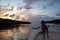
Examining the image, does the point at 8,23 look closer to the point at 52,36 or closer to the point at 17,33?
the point at 17,33

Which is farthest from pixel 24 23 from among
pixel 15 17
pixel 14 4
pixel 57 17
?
pixel 57 17

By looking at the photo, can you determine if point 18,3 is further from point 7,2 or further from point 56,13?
point 56,13

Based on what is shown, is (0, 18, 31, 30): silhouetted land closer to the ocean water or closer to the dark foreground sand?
the ocean water

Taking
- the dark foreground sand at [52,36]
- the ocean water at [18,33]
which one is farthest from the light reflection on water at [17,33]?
the dark foreground sand at [52,36]

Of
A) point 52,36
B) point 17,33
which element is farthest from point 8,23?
point 52,36

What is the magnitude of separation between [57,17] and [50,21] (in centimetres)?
13

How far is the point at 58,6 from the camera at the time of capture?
2889 millimetres

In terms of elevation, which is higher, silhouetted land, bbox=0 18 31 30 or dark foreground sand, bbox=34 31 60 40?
silhouetted land, bbox=0 18 31 30

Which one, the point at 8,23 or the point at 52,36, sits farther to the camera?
the point at 8,23

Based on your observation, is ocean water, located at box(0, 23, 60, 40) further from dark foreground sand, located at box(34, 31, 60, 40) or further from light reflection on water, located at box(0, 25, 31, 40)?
dark foreground sand, located at box(34, 31, 60, 40)

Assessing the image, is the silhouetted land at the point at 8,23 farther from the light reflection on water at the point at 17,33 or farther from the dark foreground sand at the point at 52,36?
the dark foreground sand at the point at 52,36

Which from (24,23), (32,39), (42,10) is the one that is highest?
(42,10)

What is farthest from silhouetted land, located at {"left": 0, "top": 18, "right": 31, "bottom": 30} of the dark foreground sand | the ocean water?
the dark foreground sand

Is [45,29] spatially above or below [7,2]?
below
